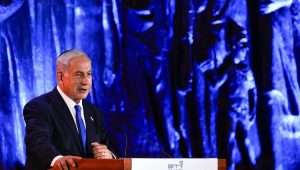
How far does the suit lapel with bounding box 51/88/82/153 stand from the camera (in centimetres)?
366

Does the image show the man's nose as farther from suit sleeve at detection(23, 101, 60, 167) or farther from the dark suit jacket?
suit sleeve at detection(23, 101, 60, 167)

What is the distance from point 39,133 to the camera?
3312mm

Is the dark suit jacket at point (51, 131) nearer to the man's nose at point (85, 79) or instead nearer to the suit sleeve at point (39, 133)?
the suit sleeve at point (39, 133)

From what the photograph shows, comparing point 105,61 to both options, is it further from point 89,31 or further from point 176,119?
point 176,119

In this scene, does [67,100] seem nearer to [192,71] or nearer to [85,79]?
[85,79]

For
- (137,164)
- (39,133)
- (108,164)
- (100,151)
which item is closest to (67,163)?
(108,164)

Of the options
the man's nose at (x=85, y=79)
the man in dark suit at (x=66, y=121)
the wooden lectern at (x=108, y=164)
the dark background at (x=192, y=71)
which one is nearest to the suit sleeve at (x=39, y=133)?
the man in dark suit at (x=66, y=121)

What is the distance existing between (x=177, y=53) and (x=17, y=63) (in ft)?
3.78

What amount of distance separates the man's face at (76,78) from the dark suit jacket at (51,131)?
75 millimetres

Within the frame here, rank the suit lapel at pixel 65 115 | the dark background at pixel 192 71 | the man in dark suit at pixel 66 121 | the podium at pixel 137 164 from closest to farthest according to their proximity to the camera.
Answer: the podium at pixel 137 164, the man in dark suit at pixel 66 121, the suit lapel at pixel 65 115, the dark background at pixel 192 71

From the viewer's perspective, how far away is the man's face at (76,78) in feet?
12.4

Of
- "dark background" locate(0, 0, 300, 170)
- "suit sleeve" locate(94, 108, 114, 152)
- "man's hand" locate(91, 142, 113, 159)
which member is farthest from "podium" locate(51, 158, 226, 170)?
"dark background" locate(0, 0, 300, 170)

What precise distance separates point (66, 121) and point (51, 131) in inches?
7.3

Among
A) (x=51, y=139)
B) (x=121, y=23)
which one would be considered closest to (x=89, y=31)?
(x=121, y=23)
